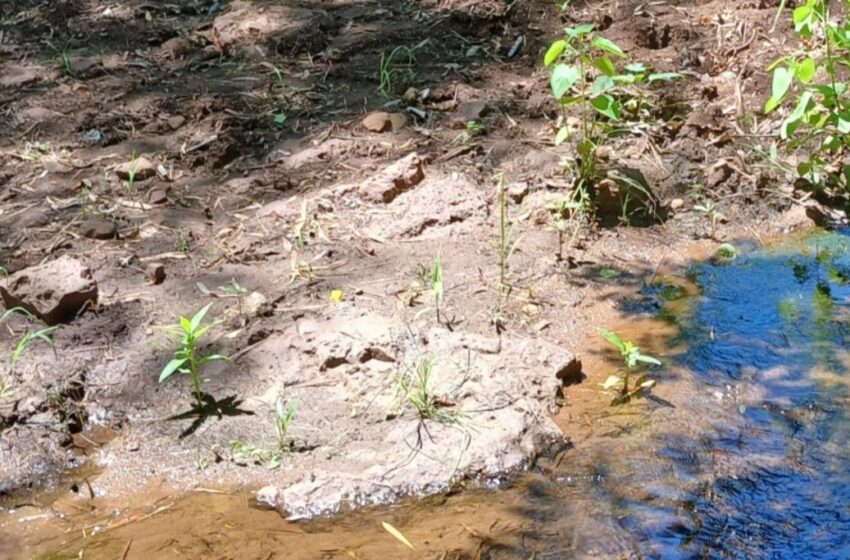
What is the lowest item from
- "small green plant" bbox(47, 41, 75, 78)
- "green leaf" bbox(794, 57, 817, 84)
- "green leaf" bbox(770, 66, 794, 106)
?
"small green plant" bbox(47, 41, 75, 78)

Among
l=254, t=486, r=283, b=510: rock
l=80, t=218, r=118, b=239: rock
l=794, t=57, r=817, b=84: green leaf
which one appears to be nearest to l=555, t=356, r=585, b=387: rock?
l=254, t=486, r=283, b=510: rock

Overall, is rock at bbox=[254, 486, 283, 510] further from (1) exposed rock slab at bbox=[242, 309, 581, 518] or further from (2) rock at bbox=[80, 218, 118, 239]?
(2) rock at bbox=[80, 218, 118, 239]

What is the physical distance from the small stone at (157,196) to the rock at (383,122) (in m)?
0.99

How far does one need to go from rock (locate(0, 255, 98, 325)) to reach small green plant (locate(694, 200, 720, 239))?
240 cm

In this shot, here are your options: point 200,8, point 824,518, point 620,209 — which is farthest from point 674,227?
point 200,8

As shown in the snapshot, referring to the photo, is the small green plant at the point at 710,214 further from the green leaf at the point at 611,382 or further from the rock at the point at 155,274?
the rock at the point at 155,274

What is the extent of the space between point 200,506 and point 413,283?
1.22 metres

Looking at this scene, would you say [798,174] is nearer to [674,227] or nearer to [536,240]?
[674,227]

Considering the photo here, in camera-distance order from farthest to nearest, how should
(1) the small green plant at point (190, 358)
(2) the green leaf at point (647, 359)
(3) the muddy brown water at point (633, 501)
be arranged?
(2) the green leaf at point (647, 359)
(1) the small green plant at point (190, 358)
(3) the muddy brown water at point (633, 501)

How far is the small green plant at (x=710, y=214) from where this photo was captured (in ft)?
13.5

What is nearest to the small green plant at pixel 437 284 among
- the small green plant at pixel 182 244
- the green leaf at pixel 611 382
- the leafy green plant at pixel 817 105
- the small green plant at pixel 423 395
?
the small green plant at pixel 423 395

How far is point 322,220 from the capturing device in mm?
4082

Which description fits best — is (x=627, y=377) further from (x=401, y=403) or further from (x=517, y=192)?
(x=517, y=192)

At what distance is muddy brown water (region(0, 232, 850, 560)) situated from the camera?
259cm
